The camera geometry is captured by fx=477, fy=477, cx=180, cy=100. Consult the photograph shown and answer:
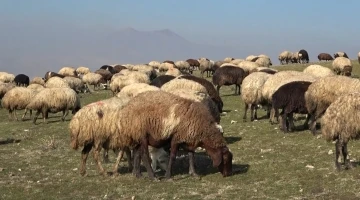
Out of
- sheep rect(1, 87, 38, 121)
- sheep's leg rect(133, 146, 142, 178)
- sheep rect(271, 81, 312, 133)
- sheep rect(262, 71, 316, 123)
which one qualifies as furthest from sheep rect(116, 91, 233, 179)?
sheep rect(1, 87, 38, 121)

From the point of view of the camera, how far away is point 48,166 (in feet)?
52.5

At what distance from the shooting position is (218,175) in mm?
13430

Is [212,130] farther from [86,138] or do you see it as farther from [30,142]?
[30,142]

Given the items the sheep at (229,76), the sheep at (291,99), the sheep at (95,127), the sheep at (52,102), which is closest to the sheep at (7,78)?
the sheep at (52,102)

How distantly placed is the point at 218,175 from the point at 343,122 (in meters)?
3.69

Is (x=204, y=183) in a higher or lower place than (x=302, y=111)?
lower

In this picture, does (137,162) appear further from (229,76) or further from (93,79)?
(93,79)

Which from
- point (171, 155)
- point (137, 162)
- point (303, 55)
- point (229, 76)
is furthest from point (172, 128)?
point (303, 55)

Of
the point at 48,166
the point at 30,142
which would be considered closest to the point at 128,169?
the point at 48,166

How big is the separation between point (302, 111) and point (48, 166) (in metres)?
9.72

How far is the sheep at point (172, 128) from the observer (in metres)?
13.0

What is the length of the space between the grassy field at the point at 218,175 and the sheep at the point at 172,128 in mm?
624

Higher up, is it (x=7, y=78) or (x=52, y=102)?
(x=7, y=78)

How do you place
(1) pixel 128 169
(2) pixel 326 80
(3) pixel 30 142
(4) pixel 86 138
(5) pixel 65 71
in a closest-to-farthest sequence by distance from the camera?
(4) pixel 86 138
(1) pixel 128 169
(2) pixel 326 80
(3) pixel 30 142
(5) pixel 65 71
